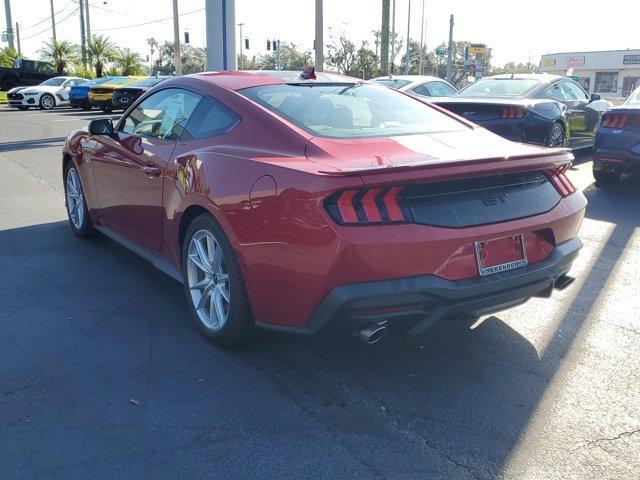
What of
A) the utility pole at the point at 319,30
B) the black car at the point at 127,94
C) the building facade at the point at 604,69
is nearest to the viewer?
the utility pole at the point at 319,30

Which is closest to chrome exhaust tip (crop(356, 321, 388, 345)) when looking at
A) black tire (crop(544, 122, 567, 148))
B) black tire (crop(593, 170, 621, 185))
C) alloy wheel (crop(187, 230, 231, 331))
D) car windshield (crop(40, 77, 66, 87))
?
alloy wheel (crop(187, 230, 231, 331))

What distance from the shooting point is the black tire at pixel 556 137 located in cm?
940

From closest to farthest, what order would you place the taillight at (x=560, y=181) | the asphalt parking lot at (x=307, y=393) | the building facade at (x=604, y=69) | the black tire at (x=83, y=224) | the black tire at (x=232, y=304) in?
the asphalt parking lot at (x=307, y=393) < the black tire at (x=232, y=304) < the taillight at (x=560, y=181) < the black tire at (x=83, y=224) < the building facade at (x=604, y=69)

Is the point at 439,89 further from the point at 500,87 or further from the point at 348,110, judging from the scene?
the point at 348,110

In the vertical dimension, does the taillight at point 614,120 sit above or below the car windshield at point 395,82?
below

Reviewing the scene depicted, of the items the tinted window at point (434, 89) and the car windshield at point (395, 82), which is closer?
the car windshield at point (395, 82)

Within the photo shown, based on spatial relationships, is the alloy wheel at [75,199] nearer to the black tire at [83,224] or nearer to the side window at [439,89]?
the black tire at [83,224]

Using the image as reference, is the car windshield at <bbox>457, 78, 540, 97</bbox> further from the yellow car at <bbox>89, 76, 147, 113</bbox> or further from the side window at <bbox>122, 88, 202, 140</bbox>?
the yellow car at <bbox>89, 76, 147, 113</bbox>

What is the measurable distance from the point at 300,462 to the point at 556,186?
6.84 ft

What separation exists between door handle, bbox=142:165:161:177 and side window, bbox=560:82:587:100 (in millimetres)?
8532

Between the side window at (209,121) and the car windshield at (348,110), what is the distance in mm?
185

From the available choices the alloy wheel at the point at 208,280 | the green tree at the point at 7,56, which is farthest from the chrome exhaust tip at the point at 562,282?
the green tree at the point at 7,56

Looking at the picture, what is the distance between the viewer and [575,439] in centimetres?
283

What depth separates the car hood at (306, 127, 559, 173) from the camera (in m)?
3.10
